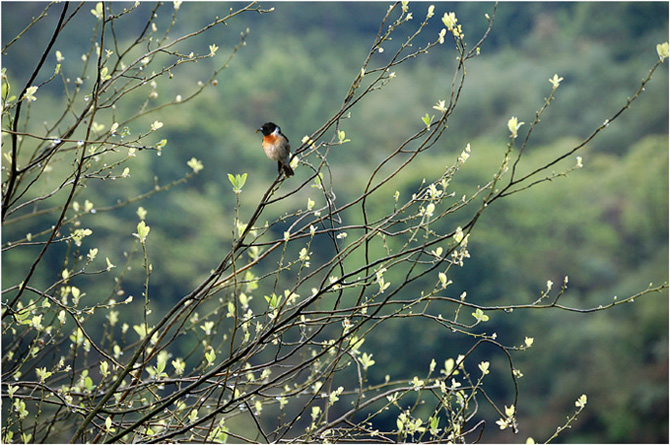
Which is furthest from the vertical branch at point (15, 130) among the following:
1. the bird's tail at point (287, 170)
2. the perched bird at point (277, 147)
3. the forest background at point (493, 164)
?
the forest background at point (493, 164)

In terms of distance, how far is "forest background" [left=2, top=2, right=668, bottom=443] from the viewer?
1147cm

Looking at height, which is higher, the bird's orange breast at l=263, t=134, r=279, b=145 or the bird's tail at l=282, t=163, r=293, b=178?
the bird's orange breast at l=263, t=134, r=279, b=145

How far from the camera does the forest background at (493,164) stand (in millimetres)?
11469

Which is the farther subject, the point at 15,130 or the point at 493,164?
the point at 493,164

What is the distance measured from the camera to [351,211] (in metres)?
14.8

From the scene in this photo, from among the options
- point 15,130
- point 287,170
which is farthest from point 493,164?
point 15,130

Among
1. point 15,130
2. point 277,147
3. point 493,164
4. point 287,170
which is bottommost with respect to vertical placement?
point 15,130

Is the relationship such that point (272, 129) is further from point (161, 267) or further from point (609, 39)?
point (609, 39)

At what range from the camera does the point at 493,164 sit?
43.5ft

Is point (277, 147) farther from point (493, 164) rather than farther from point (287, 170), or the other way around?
point (493, 164)

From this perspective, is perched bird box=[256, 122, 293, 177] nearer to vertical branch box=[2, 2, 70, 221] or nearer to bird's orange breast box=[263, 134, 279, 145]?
bird's orange breast box=[263, 134, 279, 145]

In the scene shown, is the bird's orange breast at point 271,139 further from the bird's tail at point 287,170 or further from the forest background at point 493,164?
the forest background at point 493,164

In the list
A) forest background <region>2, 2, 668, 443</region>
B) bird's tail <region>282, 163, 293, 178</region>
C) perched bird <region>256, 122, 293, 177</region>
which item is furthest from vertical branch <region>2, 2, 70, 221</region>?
forest background <region>2, 2, 668, 443</region>

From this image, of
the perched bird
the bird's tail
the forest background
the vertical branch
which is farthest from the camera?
the forest background
